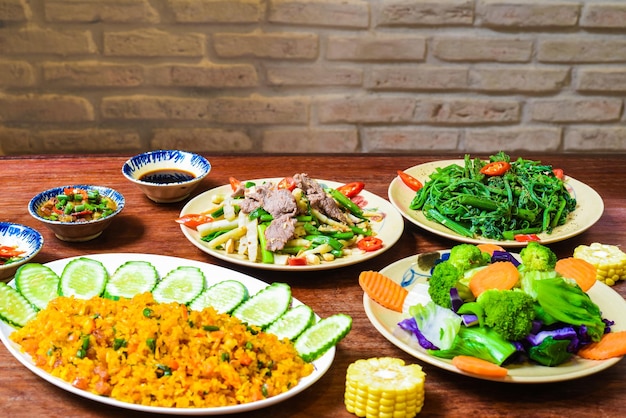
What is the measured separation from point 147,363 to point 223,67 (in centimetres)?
266

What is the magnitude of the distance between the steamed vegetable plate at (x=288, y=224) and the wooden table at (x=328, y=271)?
6cm

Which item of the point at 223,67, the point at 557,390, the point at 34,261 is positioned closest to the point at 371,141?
the point at 223,67

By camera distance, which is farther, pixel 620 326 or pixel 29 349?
pixel 620 326

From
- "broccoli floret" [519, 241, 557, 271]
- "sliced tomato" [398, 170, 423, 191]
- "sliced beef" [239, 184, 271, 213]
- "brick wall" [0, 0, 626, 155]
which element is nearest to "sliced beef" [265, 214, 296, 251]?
"sliced beef" [239, 184, 271, 213]

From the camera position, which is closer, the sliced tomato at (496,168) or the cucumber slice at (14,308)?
the cucumber slice at (14,308)

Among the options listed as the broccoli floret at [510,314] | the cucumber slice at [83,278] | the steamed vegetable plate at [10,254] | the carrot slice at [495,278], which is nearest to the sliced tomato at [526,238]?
the carrot slice at [495,278]

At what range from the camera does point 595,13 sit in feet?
12.3

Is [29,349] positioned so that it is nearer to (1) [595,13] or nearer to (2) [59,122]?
(2) [59,122]

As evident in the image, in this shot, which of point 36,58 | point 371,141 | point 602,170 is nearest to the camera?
point 602,170

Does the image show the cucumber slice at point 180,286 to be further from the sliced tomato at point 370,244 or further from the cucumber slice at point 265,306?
the sliced tomato at point 370,244

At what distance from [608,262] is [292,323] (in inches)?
36.6

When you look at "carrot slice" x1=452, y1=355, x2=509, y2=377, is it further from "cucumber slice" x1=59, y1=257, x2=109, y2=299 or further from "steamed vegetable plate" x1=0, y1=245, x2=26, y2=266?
"steamed vegetable plate" x1=0, y1=245, x2=26, y2=266

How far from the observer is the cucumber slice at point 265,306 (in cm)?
158

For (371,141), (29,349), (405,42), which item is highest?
(405,42)
